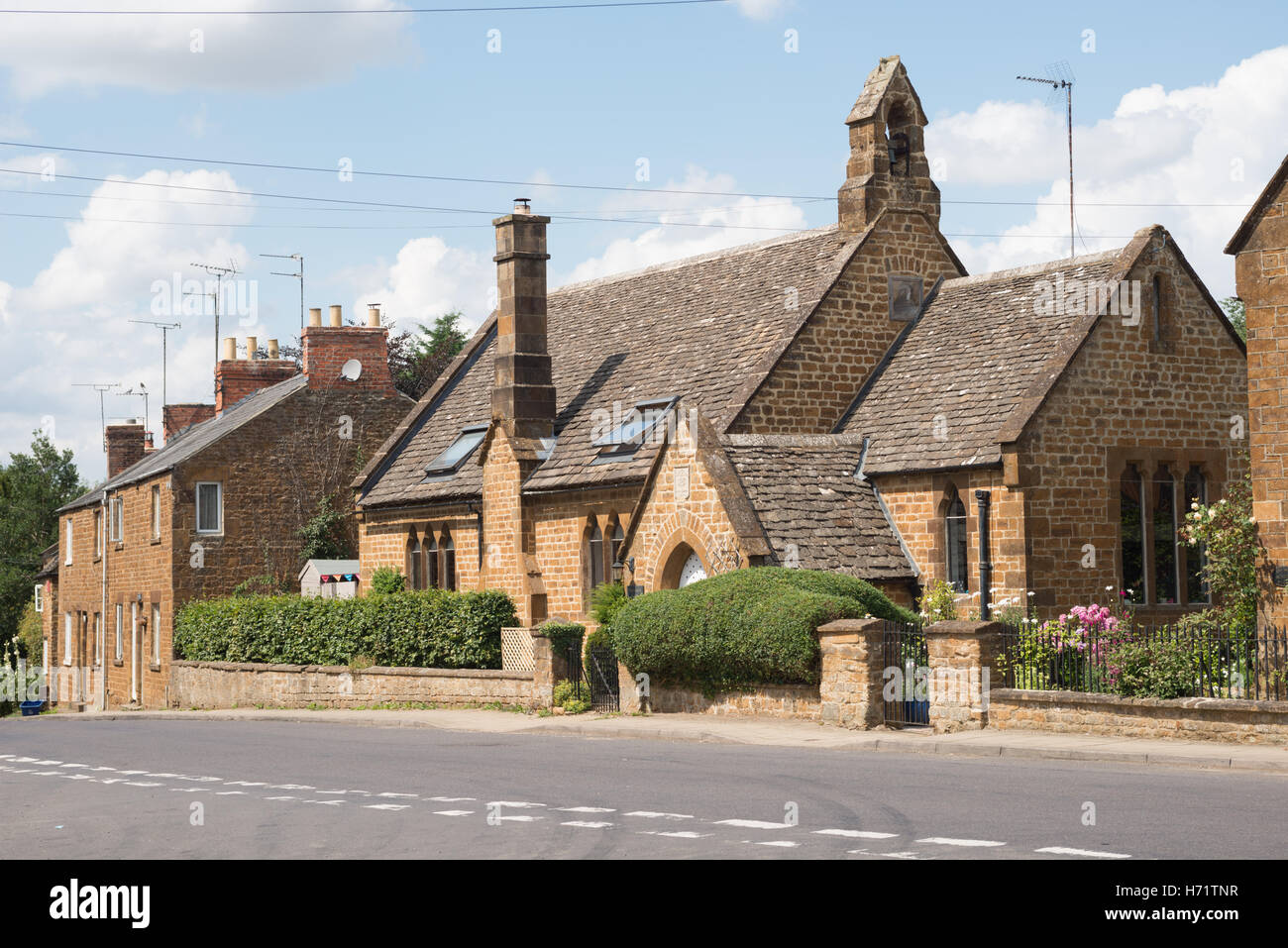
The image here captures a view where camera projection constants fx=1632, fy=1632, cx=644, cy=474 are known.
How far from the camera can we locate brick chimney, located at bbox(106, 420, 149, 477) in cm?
5716

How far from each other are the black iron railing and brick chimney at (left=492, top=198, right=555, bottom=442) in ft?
54.4

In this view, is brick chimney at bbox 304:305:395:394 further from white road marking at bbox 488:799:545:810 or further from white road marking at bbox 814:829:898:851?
white road marking at bbox 814:829:898:851

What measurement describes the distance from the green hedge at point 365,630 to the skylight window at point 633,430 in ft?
12.0

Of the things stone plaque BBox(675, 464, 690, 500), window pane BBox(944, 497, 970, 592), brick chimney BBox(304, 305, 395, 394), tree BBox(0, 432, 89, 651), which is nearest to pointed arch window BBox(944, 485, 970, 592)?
window pane BBox(944, 497, 970, 592)

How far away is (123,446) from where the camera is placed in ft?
189

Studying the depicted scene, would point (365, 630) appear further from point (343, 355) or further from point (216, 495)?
point (343, 355)

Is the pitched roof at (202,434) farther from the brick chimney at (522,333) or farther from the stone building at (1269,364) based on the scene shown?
the stone building at (1269,364)

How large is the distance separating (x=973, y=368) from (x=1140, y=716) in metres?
12.2

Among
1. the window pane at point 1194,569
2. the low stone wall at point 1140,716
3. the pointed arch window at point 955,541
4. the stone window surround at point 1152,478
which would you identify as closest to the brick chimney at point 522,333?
the pointed arch window at point 955,541

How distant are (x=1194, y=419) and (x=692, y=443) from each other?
9.58m

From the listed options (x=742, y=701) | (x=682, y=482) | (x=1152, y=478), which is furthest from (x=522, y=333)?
(x=742, y=701)

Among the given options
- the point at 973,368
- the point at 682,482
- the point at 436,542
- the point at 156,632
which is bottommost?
the point at 156,632

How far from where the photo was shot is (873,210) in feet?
110
